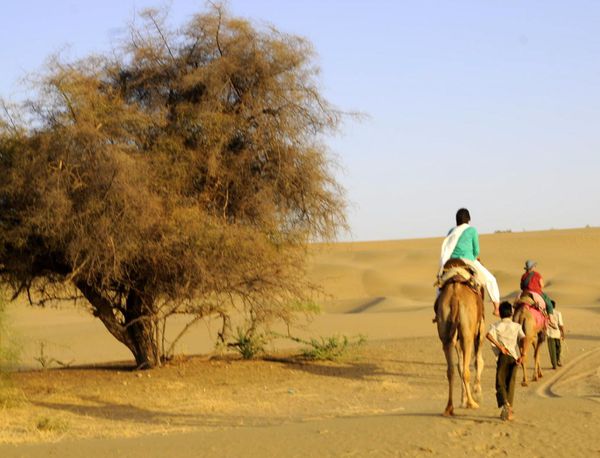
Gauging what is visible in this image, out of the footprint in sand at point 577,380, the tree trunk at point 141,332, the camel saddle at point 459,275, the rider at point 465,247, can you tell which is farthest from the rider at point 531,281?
the tree trunk at point 141,332

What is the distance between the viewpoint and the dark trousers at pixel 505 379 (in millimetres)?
13487

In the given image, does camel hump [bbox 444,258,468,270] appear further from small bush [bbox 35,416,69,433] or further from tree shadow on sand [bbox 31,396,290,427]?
small bush [bbox 35,416,69,433]

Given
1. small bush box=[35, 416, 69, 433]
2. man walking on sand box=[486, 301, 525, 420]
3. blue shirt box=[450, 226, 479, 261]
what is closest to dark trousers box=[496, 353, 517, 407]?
man walking on sand box=[486, 301, 525, 420]

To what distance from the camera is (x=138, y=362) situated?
2267 centimetres

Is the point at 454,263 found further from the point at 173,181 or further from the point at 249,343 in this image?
the point at 249,343

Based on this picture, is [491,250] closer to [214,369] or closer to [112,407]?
[214,369]

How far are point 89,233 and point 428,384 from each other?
7.33 m

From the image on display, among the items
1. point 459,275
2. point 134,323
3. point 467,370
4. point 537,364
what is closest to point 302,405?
point 467,370

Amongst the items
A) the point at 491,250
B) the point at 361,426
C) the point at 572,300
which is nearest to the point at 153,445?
the point at 361,426

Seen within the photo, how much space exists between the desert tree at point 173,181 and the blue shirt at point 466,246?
5.49 m

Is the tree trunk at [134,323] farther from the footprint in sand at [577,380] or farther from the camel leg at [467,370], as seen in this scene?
the camel leg at [467,370]

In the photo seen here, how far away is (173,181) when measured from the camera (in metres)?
19.9

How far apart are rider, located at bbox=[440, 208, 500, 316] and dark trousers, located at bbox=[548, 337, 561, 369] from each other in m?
6.93

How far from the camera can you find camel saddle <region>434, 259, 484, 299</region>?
14.6m
